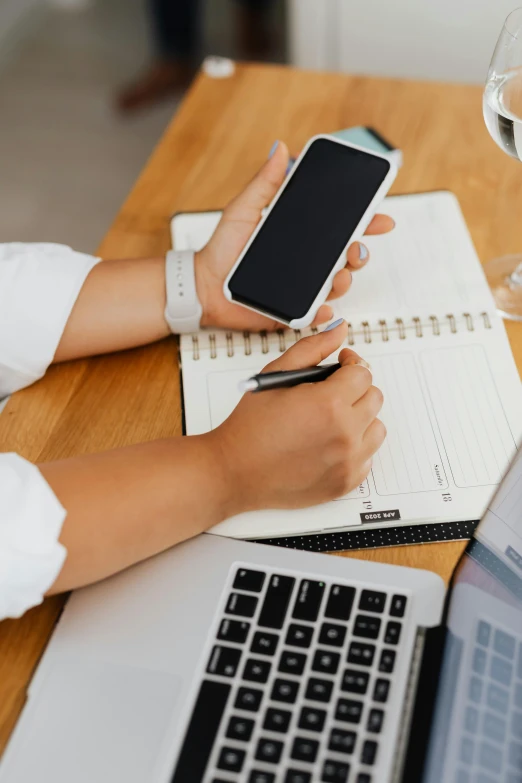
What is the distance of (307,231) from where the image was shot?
0.70 m

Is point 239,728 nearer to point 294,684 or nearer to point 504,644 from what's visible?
A: point 294,684

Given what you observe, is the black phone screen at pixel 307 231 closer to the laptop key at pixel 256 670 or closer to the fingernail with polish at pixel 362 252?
the fingernail with polish at pixel 362 252

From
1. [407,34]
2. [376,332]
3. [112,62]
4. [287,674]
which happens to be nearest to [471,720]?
[287,674]

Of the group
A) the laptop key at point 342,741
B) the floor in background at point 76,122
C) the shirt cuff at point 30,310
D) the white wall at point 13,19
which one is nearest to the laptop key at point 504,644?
the laptop key at point 342,741

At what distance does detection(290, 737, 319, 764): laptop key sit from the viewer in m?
0.45

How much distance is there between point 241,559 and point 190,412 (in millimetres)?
154

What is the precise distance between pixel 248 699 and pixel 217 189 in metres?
0.57

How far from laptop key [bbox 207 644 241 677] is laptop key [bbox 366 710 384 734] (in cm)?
9

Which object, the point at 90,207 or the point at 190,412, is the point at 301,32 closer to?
the point at 90,207

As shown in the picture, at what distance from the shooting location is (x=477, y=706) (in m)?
0.45

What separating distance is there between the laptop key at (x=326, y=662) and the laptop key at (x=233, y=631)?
5 centimetres

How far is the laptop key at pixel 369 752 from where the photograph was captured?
45 cm

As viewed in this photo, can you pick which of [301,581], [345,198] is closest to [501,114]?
[345,198]

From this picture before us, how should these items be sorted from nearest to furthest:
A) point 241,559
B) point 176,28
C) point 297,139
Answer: point 241,559 < point 297,139 < point 176,28
